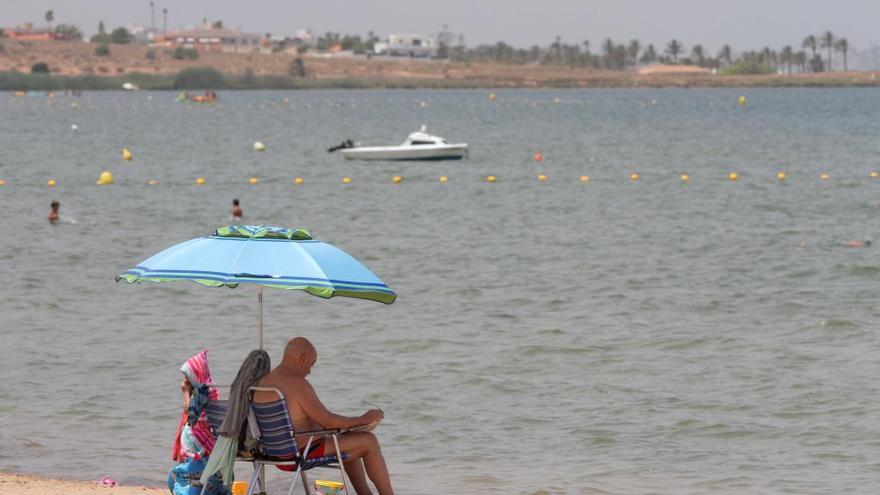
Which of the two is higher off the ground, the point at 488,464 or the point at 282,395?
the point at 282,395

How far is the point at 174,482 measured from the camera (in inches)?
394

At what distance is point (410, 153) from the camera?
52.4m

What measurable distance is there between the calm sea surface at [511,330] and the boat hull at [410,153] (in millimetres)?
6741

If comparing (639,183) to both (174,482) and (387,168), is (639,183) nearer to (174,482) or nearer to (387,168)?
(387,168)

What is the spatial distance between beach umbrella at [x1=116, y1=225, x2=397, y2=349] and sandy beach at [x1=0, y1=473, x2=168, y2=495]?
2.31 metres

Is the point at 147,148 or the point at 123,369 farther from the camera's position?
the point at 147,148

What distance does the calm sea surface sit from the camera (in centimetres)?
1317

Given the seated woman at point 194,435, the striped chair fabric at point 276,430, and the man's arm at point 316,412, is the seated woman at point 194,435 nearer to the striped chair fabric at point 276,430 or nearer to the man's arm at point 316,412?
the striped chair fabric at point 276,430

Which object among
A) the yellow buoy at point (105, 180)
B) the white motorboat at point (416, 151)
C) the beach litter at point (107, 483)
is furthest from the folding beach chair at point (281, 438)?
the white motorboat at point (416, 151)

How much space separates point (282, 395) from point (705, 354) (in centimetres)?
908

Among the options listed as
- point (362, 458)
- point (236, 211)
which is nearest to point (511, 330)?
point (362, 458)

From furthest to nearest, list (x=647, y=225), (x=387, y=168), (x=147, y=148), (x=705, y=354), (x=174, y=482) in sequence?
1. (x=147, y=148)
2. (x=387, y=168)
3. (x=647, y=225)
4. (x=705, y=354)
5. (x=174, y=482)

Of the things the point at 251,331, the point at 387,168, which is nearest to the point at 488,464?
the point at 251,331

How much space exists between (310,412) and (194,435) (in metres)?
1.00
